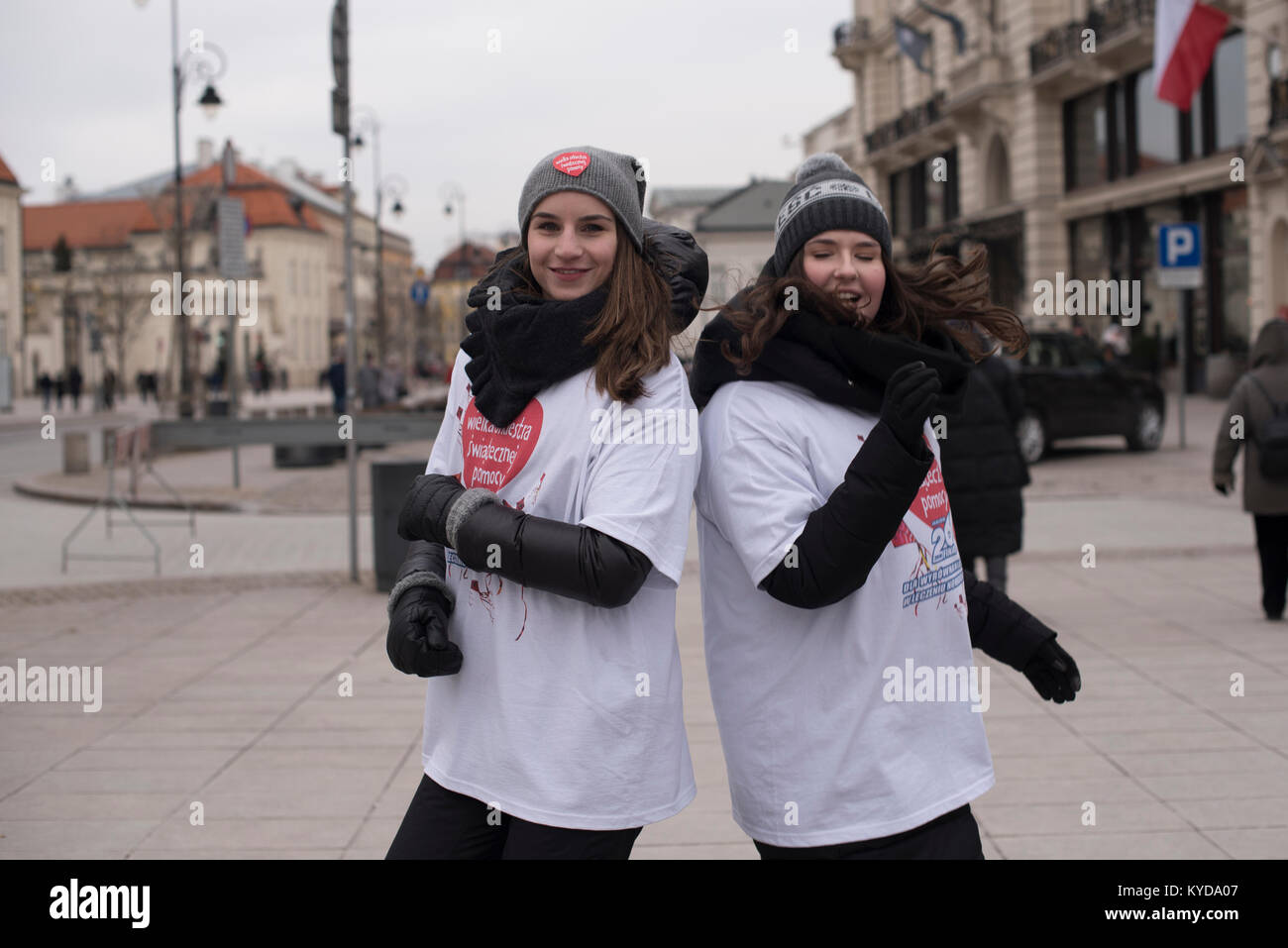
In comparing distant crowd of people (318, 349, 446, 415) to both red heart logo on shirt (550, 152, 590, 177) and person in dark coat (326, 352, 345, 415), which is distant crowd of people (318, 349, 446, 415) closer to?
person in dark coat (326, 352, 345, 415)

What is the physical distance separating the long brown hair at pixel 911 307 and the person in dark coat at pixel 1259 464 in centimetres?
572

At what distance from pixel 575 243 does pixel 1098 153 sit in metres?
35.6

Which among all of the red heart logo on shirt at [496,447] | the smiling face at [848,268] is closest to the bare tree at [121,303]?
the red heart logo on shirt at [496,447]

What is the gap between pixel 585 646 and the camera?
2.30 meters

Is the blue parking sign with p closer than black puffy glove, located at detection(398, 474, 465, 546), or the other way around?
black puffy glove, located at detection(398, 474, 465, 546)

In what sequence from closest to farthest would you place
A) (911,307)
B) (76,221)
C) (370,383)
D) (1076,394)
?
(911,307) < (1076,394) < (370,383) < (76,221)

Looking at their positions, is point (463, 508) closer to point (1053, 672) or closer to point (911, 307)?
point (911, 307)

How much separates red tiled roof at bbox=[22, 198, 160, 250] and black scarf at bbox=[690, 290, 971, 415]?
9825 cm

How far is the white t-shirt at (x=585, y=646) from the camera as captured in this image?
7.50 feet

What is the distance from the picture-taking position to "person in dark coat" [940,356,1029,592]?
6656 millimetres

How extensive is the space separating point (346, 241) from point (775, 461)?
8.97m

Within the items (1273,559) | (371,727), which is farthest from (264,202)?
(371,727)

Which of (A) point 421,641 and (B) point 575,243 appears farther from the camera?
(B) point 575,243

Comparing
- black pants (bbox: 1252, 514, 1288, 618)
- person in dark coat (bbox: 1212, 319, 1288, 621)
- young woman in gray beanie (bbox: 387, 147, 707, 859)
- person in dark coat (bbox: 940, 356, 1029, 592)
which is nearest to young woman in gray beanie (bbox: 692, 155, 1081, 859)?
young woman in gray beanie (bbox: 387, 147, 707, 859)
